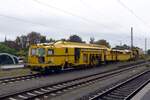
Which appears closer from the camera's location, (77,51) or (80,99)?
(80,99)

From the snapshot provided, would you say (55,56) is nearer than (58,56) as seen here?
Yes

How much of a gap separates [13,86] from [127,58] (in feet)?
189

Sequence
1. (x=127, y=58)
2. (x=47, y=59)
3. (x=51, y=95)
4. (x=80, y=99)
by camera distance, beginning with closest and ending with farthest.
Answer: (x=80, y=99)
(x=51, y=95)
(x=47, y=59)
(x=127, y=58)

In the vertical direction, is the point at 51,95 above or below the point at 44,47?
below

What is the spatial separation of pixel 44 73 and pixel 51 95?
15.2m

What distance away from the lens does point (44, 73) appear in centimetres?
3284

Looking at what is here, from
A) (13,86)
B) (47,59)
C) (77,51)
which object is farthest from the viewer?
(77,51)

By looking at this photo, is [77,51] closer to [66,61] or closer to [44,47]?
[66,61]

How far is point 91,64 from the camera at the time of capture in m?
45.0

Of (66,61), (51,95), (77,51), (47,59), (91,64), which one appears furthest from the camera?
(91,64)

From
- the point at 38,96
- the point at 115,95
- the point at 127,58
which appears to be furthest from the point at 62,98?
the point at 127,58

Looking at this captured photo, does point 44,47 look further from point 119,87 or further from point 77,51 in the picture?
point 119,87

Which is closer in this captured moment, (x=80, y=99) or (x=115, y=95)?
(x=80, y=99)

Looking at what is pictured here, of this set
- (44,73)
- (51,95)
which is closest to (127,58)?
(44,73)
